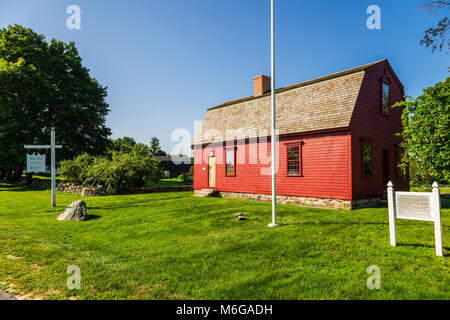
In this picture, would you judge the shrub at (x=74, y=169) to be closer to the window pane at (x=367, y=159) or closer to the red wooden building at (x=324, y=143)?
the red wooden building at (x=324, y=143)

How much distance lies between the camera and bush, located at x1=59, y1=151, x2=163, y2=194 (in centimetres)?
2052

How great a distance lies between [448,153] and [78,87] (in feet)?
108

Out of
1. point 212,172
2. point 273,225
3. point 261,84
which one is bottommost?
point 273,225

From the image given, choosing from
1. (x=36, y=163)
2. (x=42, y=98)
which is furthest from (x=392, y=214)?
(x=42, y=98)

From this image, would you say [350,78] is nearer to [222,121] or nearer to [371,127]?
[371,127]

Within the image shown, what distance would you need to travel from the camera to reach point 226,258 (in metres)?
6.12

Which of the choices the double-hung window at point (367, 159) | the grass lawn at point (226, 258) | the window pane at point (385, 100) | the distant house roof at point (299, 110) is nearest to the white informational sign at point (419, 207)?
the grass lawn at point (226, 258)

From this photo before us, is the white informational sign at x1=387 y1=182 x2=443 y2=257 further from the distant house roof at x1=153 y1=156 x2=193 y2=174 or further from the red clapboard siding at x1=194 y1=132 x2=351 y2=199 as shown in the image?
the distant house roof at x1=153 y1=156 x2=193 y2=174

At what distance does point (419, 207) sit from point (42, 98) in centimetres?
3286

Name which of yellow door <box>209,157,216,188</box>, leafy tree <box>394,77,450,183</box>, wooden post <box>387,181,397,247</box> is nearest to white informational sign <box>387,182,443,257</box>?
wooden post <box>387,181,397,247</box>

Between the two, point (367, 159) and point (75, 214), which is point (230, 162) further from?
point (75, 214)

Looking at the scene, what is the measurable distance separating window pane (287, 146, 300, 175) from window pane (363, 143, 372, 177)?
10.4 feet
